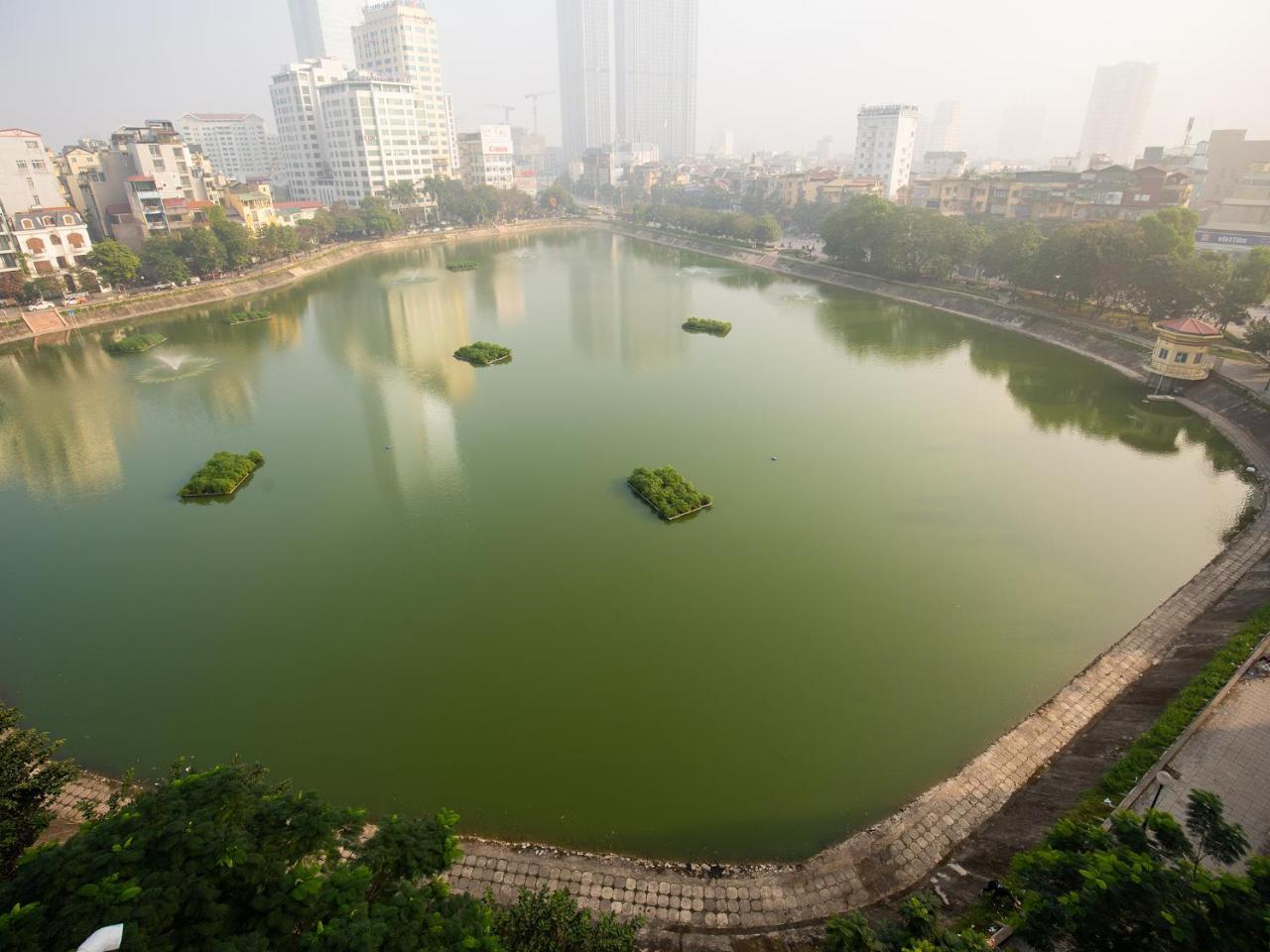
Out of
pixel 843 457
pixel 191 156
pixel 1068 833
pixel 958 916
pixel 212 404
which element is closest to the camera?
pixel 1068 833

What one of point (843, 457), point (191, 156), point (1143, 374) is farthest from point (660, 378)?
point (191, 156)

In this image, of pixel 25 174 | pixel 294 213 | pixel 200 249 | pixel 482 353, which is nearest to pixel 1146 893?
pixel 482 353

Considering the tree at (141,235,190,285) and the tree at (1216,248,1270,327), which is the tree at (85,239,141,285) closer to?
the tree at (141,235,190,285)

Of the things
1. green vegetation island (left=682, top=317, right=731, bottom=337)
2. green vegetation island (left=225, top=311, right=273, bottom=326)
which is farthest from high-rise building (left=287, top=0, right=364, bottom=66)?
green vegetation island (left=682, top=317, right=731, bottom=337)

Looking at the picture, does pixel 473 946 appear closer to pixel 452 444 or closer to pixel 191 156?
pixel 452 444

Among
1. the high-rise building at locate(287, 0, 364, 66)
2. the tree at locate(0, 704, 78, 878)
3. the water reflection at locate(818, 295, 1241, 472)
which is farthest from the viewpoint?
the high-rise building at locate(287, 0, 364, 66)

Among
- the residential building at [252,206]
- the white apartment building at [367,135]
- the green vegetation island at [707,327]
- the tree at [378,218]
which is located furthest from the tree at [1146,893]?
the white apartment building at [367,135]
